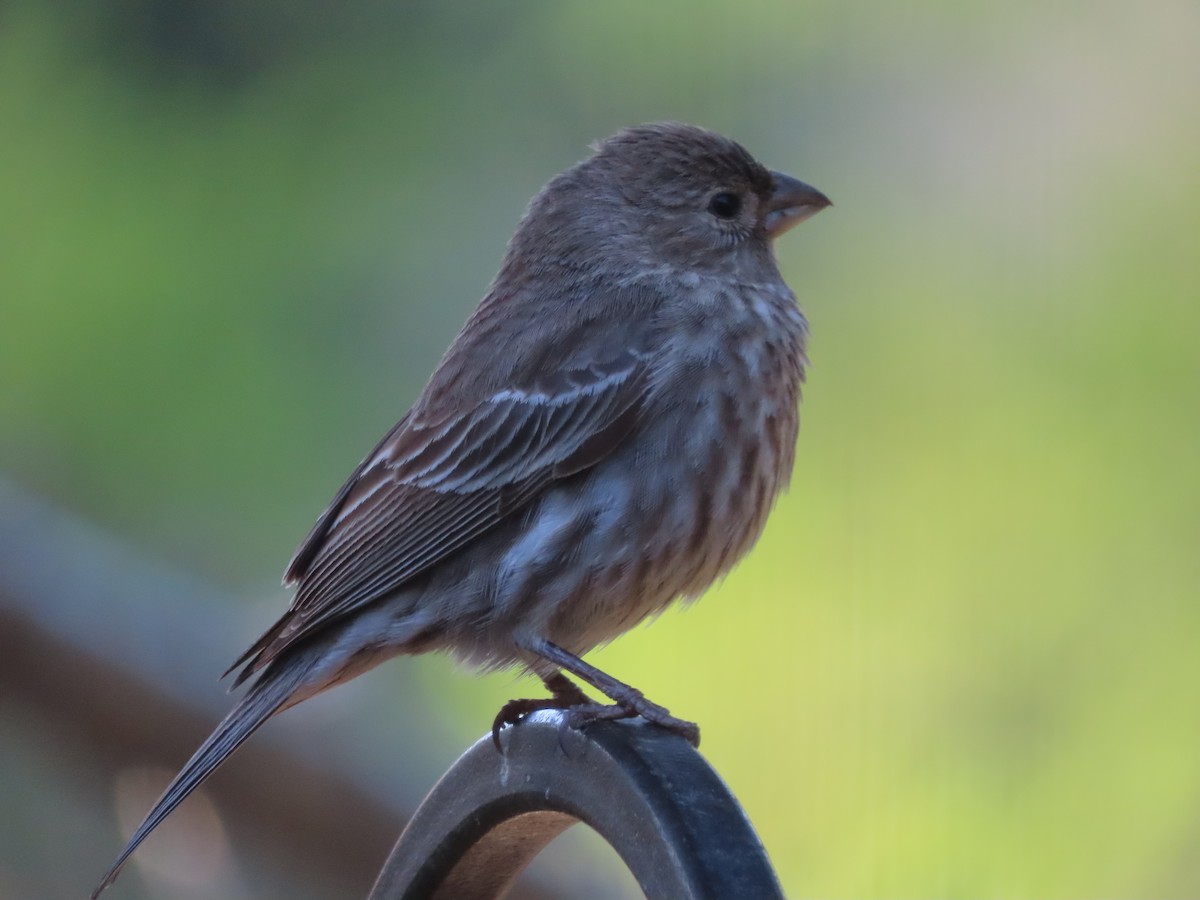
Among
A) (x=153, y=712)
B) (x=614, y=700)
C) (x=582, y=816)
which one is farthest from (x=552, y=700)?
(x=153, y=712)

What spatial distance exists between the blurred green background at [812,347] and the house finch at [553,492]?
1012 millimetres

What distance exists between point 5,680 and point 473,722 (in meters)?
1.17

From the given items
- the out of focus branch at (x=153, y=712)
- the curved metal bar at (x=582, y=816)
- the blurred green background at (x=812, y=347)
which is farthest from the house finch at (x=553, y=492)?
the blurred green background at (x=812, y=347)

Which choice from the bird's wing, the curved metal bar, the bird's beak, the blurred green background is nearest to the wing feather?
the bird's wing

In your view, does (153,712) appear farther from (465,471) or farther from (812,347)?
(812,347)

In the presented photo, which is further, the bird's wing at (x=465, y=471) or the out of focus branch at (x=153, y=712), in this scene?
the out of focus branch at (x=153, y=712)

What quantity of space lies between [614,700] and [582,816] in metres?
0.74

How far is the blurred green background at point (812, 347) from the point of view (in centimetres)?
407

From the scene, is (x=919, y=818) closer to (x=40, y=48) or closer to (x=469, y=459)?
(x=469, y=459)

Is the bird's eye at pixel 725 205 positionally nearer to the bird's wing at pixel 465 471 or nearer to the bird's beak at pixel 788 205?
the bird's beak at pixel 788 205

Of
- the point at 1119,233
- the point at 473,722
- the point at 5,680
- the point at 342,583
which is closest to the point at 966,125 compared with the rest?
the point at 1119,233

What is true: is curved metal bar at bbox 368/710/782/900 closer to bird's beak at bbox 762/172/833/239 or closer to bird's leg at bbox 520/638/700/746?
bird's leg at bbox 520/638/700/746

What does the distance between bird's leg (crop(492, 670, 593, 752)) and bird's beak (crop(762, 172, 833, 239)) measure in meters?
1.11

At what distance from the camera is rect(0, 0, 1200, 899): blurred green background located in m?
4.07
